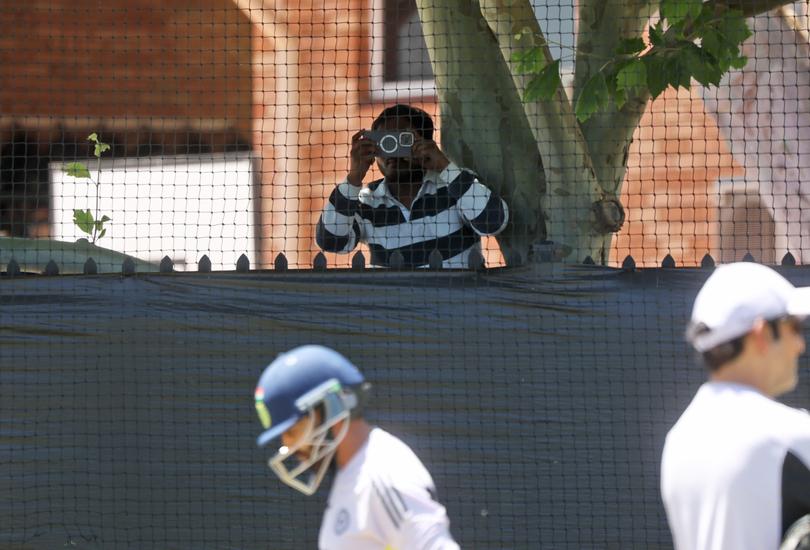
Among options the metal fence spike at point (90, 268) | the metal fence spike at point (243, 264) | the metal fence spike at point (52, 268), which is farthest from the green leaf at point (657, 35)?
the metal fence spike at point (52, 268)

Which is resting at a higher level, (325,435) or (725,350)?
(725,350)

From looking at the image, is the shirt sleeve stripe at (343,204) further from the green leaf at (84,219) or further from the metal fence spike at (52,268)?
the green leaf at (84,219)

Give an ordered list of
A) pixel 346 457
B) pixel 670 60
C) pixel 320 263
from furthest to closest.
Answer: pixel 320 263 < pixel 670 60 < pixel 346 457

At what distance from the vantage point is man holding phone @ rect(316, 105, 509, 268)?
21.2 ft

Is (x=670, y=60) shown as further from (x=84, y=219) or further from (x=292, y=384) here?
(x=292, y=384)

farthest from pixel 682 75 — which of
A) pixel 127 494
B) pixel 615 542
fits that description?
pixel 127 494

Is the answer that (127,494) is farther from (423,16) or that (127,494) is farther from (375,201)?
(423,16)

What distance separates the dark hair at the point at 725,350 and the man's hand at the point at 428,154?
138 inches

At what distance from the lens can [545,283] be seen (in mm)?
6137

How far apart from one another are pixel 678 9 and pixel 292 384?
10.8ft

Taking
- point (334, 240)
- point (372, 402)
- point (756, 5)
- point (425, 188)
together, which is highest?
point (756, 5)

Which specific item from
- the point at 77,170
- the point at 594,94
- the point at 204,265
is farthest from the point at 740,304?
the point at 77,170

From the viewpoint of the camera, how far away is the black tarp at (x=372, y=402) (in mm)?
6066

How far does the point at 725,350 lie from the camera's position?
120 inches
